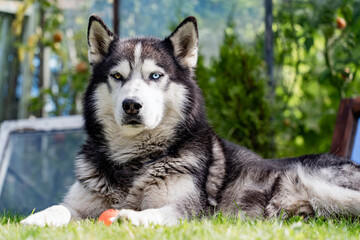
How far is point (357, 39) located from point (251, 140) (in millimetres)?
1834

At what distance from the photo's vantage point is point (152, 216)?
246 centimetres

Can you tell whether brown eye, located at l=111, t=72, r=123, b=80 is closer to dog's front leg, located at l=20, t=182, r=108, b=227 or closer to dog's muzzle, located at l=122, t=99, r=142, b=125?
dog's muzzle, located at l=122, t=99, r=142, b=125

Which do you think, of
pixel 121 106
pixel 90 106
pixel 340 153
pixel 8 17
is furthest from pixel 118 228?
pixel 8 17

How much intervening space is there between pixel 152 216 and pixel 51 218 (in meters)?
0.64

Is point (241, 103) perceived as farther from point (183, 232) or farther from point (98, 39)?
point (183, 232)

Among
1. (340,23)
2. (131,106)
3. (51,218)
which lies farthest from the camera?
(340,23)

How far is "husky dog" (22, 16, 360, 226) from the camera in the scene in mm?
2832

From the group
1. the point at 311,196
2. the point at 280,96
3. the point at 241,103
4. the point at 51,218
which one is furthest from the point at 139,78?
the point at 280,96

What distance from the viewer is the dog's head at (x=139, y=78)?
113 inches

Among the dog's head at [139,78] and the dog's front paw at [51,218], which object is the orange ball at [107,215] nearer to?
the dog's front paw at [51,218]

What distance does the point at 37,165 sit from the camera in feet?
17.9

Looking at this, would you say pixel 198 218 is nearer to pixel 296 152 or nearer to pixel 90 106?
pixel 90 106

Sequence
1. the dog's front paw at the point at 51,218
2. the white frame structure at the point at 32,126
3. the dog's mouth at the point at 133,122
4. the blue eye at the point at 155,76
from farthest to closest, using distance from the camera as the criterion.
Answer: the white frame structure at the point at 32,126
the blue eye at the point at 155,76
the dog's mouth at the point at 133,122
the dog's front paw at the point at 51,218

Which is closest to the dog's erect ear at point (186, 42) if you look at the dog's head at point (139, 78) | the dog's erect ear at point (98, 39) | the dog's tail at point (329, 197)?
the dog's head at point (139, 78)
